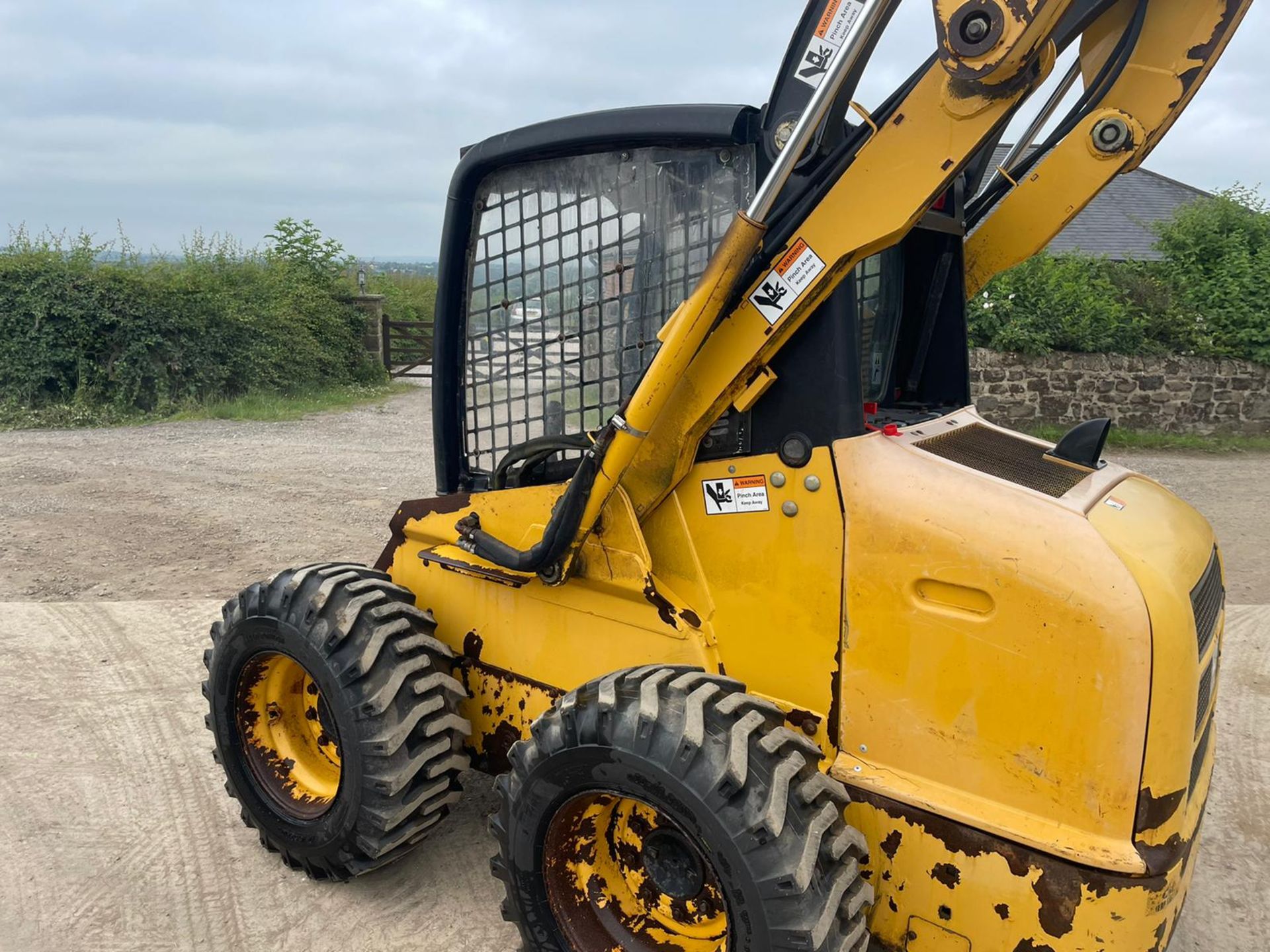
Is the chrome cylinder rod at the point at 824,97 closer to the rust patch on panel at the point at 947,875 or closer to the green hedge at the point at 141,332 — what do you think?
the rust patch on panel at the point at 947,875

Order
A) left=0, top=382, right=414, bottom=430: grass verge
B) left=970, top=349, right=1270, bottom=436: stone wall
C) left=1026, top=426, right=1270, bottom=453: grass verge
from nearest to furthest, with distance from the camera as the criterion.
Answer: left=1026, top=426, right=1270, bottom=453: grass verge, left=970, top=349, right=1270, bottom=436: stone wall, left=0, top=382, right=414, bottom=430: grass verge

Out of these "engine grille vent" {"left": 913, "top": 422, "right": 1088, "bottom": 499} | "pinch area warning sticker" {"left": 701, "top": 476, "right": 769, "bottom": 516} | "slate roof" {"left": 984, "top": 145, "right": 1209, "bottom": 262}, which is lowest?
"pinch area warning sticker" {"left": 701, "top": 476, "right": 769, "bottom": 516}

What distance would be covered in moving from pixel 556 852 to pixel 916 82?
2116 millimetres

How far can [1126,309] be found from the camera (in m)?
13.3

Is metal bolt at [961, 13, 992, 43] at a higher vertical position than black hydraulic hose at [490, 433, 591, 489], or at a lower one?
higher

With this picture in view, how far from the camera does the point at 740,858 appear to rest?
2.14 metres

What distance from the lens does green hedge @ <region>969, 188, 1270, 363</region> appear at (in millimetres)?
13023

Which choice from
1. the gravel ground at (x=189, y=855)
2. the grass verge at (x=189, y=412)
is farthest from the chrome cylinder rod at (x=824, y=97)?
the grass verge at (x=189, y=412)

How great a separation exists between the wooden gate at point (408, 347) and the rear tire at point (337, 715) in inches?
709

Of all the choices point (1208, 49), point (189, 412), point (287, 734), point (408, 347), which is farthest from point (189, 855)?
point (408, 347)

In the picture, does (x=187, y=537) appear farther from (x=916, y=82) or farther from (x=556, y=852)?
(x=916, y=82)

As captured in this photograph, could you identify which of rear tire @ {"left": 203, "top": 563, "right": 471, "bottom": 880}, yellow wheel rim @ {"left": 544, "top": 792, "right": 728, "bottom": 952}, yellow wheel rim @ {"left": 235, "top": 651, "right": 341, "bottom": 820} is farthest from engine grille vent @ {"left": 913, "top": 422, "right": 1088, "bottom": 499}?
yellow wheel rim @ {"left": 235, "top": 651, "right": 341, "bottom": 820}

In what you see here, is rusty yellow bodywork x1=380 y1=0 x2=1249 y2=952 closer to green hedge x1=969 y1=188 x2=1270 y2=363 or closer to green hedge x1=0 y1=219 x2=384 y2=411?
green hedge x1=969 y1=188 x2=1270 y2=363

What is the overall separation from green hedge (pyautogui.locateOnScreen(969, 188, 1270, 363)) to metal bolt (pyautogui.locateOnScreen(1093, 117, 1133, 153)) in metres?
10.8
